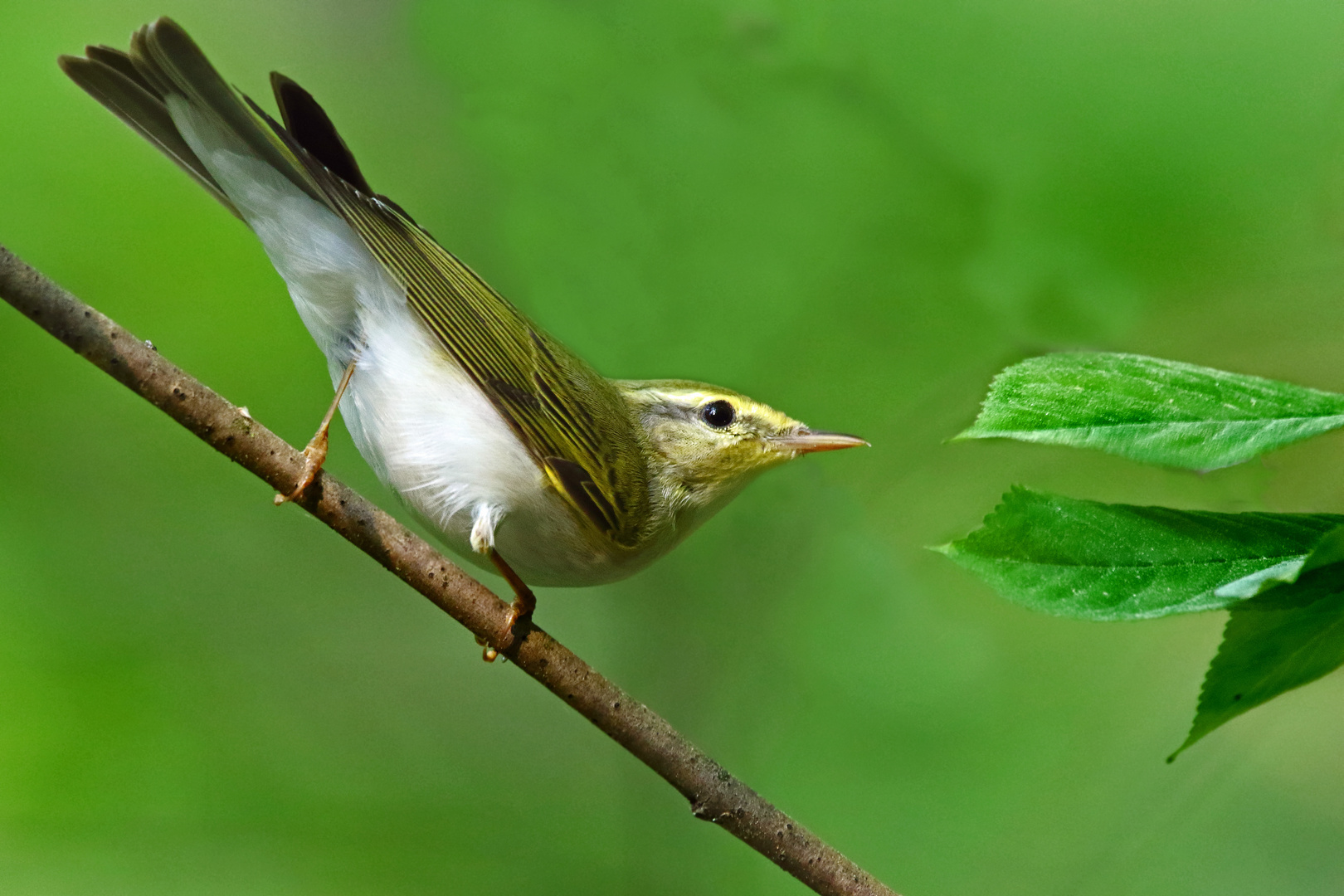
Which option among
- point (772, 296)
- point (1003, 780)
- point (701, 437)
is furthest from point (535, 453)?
point (1003, 780)

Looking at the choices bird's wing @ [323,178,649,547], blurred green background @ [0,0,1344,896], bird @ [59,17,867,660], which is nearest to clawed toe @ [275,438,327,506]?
bird @ [59,17,867,660]

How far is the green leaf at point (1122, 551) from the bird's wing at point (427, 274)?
1.71 metres

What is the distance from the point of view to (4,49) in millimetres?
4035

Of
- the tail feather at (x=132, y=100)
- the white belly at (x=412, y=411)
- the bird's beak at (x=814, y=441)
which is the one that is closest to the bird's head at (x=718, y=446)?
the bird's beak at (x=814, y=441)

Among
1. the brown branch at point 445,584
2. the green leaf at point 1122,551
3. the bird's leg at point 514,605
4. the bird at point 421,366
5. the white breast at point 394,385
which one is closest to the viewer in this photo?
the green leaf at point 1122,551

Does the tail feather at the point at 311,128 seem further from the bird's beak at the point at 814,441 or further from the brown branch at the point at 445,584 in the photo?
the bird's beak at the point at 814,441

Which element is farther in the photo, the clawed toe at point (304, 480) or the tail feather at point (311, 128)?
the tail feather at point (311, 128)

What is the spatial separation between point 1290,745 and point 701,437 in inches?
107

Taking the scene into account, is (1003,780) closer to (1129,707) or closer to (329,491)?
(1129,707)

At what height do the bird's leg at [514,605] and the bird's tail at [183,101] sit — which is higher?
the bird's tail at [183,101]

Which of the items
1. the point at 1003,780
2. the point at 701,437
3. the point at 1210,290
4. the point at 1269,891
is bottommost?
the point at 1269,891

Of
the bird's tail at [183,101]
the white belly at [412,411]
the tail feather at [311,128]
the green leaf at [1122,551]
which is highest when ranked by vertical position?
the tail feather at [311,128]

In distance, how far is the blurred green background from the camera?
368cm

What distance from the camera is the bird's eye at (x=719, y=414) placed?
3.32 m
